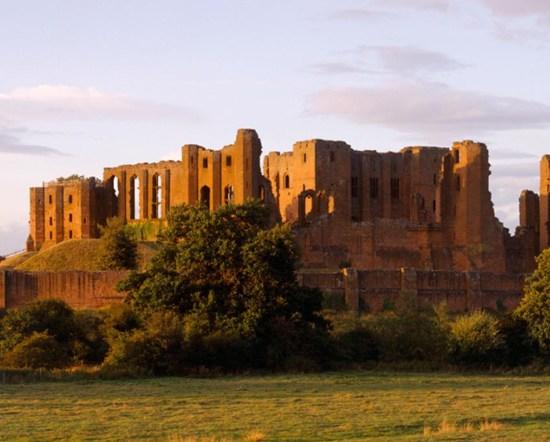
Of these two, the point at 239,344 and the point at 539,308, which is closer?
the point at 239,344

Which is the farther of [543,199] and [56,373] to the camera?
[543,199]

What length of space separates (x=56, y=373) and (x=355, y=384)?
31.7ft

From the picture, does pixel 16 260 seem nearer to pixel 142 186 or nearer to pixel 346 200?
pixel 142 186

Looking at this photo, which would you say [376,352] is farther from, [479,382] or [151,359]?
[151,359]

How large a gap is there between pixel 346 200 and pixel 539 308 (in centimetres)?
2959

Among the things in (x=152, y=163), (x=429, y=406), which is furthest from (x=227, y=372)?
(x=152, y=163)

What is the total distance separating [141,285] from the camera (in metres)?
42.2

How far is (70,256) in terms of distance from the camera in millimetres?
71125

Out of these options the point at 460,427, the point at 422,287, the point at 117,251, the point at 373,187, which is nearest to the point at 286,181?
the point at 373,187

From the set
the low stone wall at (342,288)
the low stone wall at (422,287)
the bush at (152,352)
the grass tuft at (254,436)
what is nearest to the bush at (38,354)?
the bush at (152,352)

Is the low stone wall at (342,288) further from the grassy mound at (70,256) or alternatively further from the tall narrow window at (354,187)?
the tall narrow window at (354,187)

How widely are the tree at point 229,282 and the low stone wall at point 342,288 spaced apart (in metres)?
11.9

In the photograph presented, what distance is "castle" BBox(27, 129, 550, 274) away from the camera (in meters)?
64.8

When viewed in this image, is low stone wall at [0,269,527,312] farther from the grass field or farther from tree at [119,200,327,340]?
the grass field
